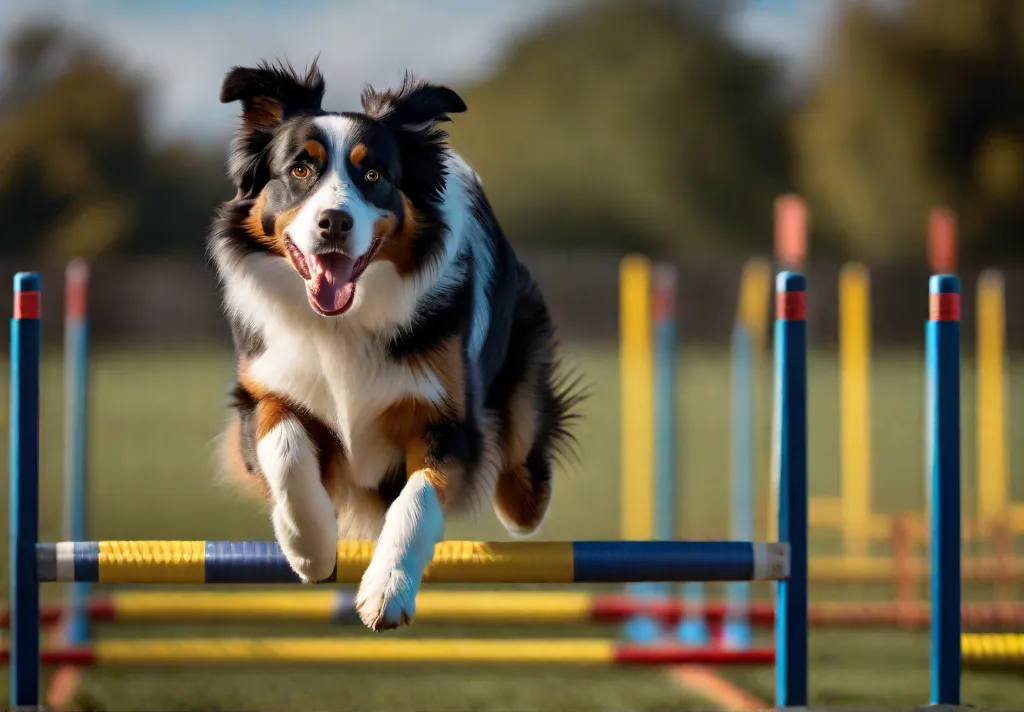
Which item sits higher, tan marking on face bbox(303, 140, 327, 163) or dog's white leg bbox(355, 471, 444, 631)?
tan marking on face bbox(303, 140, 327, 163)

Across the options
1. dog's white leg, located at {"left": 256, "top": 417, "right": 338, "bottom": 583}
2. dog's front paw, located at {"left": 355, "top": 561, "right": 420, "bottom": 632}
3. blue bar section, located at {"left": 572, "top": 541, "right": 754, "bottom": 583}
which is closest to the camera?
dog's front paw, located at {"left": 355, "top": 561, "right": 420, "bottom": 632}

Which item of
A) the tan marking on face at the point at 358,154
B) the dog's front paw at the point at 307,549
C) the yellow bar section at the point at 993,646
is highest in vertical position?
the tan marking on face at the point at 358,154

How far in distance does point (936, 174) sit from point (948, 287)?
33172 mm

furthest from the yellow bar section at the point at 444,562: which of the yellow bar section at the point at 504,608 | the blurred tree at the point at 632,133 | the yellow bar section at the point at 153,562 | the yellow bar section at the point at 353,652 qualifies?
the blurred tree at the point at 632,133

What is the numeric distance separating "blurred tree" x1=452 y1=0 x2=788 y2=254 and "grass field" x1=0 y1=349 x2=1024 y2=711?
14302 mm

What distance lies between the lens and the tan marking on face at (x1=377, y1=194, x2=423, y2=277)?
136 inches

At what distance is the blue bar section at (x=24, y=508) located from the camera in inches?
135

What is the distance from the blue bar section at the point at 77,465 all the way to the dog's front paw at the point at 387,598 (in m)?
2.88

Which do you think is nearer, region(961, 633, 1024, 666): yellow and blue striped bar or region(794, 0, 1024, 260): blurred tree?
region(961, 633, 1024, 666): yellow and blue striped bar

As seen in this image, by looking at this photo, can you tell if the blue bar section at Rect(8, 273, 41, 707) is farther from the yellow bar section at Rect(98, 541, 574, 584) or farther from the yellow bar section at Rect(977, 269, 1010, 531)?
the yellow bar section at Rect(977, 269, 1010, 531)

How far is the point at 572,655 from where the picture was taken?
5012mm

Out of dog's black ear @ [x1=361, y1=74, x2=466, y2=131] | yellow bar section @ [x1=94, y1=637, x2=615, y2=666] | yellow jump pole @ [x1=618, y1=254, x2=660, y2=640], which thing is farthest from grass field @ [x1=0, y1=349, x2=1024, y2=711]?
dog's black ear @ [x1=361, y1=74, x2=466, y2=131]

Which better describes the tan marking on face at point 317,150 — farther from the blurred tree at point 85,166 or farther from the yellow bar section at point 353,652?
the blurred tree at point 85,166

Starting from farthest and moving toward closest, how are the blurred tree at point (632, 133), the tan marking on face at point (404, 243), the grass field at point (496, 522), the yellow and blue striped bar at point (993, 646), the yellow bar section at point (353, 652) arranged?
the blurred tree at point (632, 133) → the grass field at point (496, 522) → the yellow bar section at point (353, 652) → the yellow and blue striped bar at point (993, 646) → the tan marking on face at point (404, 243)
